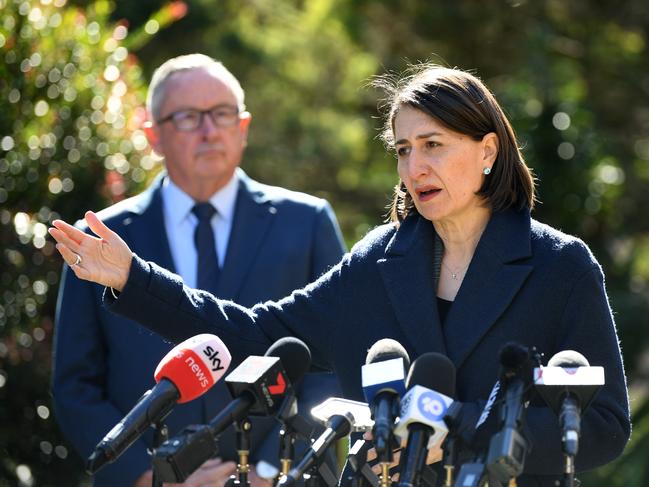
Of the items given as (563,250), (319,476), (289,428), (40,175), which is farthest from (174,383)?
(40,175)

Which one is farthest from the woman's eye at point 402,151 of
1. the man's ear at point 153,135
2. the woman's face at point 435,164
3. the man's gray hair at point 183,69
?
the man's ear at point 153,135

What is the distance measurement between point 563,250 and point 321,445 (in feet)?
3.39

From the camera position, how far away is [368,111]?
11.2 meters

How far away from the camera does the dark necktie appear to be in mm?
5086

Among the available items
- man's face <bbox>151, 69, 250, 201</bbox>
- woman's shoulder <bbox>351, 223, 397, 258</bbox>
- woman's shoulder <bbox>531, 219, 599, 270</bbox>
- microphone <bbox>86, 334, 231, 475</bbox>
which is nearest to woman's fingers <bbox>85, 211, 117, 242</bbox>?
microphone <bbox>86, 334, 231, 475</bbox>

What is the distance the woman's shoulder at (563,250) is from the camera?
3.62 metres

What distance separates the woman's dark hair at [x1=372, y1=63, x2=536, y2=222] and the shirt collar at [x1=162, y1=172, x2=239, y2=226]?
4.80ft

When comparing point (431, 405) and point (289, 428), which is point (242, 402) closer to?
point (289, 428)

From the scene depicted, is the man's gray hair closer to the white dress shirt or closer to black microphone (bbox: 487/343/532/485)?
the white dress shirt

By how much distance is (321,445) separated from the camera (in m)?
3.09

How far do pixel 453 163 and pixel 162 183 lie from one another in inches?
81.6

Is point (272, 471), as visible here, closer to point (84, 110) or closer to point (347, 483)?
point (347, 483)

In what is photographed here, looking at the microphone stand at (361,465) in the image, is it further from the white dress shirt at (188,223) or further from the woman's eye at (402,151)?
the white dress shirt at (188,223)

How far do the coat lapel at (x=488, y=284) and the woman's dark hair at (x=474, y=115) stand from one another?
0.10 meters
